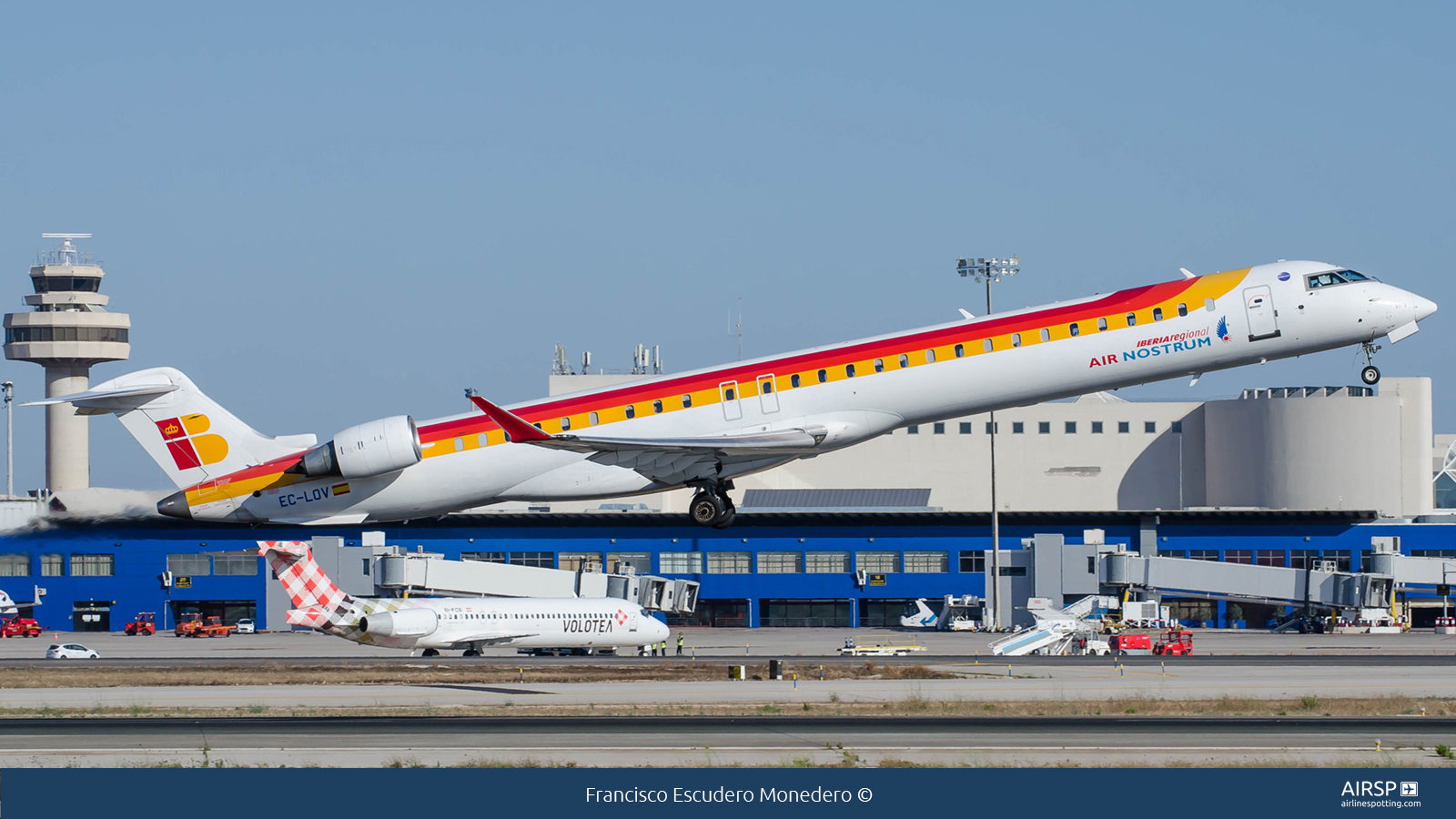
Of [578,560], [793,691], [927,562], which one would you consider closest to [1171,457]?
[927,562]

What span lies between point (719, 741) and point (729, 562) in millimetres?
67828

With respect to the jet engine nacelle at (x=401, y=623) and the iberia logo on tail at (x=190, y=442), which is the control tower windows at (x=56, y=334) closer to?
the jet engine nacelle at (x=401, y=623)

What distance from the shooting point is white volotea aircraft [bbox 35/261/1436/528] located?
34.8 meters

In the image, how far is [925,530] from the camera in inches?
3878

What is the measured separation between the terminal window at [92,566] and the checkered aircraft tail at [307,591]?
3583 centimetres

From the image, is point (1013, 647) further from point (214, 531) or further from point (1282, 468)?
point (1282, 468)

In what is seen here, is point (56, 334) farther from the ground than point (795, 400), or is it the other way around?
point (56, 334)

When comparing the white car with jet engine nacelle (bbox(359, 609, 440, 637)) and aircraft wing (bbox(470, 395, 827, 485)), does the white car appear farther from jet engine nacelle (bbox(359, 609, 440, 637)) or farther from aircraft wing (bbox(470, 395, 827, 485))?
aircraft wing (bbox(470, 395, 827, 485))

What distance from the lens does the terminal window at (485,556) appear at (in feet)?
319

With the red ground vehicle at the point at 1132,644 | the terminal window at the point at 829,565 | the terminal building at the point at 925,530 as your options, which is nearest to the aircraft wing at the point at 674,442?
the red ground vehicle at the point at 1132,644

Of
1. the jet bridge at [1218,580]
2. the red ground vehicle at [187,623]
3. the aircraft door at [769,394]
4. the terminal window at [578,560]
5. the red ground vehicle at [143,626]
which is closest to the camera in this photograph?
the aircraft door at [769,394]

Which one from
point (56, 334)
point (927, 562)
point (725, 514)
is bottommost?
point (927, 562)

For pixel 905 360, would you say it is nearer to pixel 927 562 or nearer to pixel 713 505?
pixel 713 505

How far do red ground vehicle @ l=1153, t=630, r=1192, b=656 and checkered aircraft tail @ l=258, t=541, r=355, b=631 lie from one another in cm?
3332
